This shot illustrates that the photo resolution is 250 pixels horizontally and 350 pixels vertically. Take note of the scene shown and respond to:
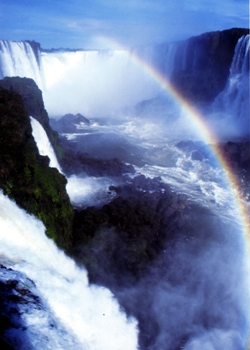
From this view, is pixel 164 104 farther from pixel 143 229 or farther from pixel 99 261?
pixel 99 261

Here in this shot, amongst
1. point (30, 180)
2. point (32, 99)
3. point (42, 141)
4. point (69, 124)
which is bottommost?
point (69, 124)

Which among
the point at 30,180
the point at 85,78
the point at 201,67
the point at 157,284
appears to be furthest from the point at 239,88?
the point at 30,180

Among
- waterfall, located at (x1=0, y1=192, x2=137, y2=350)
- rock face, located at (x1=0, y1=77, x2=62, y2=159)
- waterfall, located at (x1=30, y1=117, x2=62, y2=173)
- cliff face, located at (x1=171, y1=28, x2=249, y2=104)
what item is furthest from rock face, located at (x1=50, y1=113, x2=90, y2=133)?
waterfall, located at (x1=0, y1=192, x2=137, y2=350)

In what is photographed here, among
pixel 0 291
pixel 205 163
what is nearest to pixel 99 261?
pixel 0 291

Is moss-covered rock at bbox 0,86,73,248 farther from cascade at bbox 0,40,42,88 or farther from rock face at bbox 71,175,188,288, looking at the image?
cascade at bbox 0,40,42,88

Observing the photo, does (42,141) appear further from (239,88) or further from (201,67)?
(201,67)
